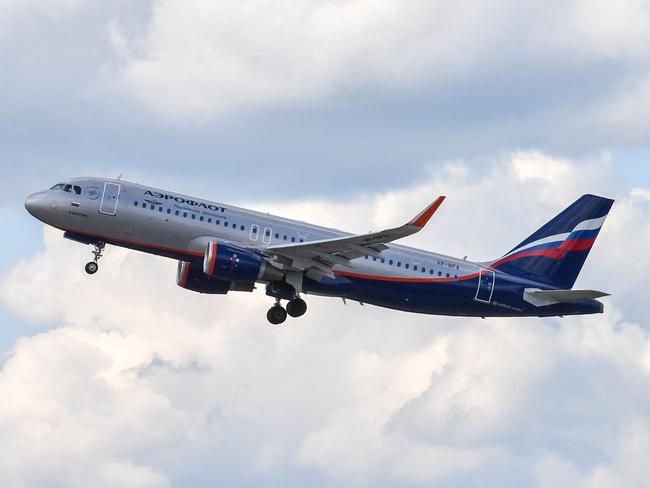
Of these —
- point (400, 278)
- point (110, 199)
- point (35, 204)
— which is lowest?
Result: point (400, 278)

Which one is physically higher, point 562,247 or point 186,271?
point 562,247

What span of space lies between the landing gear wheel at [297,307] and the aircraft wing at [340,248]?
2.28m

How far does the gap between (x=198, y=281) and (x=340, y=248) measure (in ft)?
33.6

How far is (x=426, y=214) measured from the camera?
63.1 meters

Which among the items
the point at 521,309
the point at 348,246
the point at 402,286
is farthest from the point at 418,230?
the point at 521,309

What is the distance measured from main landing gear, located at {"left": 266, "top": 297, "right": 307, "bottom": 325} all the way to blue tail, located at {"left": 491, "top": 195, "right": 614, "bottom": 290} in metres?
11.6

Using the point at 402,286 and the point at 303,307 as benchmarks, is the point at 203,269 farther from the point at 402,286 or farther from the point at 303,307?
the point at 402,286

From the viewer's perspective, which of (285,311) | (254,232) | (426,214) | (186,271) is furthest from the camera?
(186,271)

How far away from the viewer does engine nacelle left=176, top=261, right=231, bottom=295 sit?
246ft

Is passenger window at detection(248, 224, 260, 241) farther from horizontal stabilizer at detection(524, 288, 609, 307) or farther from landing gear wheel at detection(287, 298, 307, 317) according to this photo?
horizontal stabilizer at detection(524, 288, 609, 307)

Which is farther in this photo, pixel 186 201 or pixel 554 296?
pixel 554 296

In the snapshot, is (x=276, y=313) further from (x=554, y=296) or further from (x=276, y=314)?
(x=554, y=296)

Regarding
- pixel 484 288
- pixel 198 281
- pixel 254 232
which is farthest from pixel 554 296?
pixel 198 281

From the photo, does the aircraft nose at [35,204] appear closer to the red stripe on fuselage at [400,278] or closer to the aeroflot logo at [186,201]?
the aeroflot logo at [186,201]
